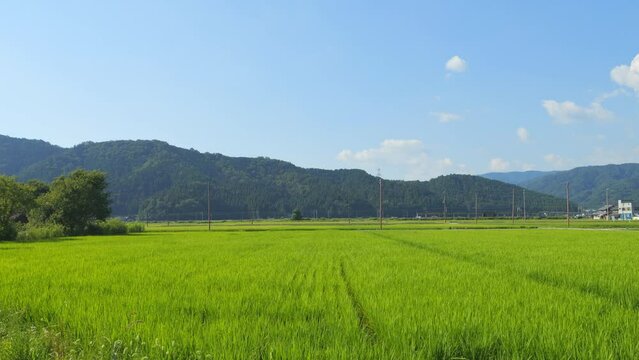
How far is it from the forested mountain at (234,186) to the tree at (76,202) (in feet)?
296

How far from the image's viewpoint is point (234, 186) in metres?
166

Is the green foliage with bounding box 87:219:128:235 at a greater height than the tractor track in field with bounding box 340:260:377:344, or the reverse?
the tractor track in field with bounding box 340:260:377:344

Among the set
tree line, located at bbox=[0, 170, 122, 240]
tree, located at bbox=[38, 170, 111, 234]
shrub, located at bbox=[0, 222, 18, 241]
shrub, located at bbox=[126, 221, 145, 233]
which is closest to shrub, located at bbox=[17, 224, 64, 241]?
tree line, located at bbox=[0, 170, 122, 240]

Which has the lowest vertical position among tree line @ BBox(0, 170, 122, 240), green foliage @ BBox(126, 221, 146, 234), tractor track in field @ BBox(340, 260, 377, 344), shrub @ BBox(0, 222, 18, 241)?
green foliage @ BBox(126, 221, 146, 234)

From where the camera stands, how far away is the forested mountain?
14638 cm

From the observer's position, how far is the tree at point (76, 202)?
4828 centimetres

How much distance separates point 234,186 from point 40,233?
414 feet

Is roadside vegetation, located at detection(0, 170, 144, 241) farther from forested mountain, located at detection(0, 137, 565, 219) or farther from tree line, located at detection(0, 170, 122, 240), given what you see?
forested mountain, located at detection(0, 137, 565, 219)

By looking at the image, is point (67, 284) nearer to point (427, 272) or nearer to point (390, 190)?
point (427, 272)

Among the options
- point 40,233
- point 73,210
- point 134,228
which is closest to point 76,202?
point 73,210

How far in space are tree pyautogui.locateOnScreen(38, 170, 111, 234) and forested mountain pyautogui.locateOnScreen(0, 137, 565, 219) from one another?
296 feet

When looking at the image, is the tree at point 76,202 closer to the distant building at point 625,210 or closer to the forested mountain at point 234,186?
the forested mountain at point 234,186

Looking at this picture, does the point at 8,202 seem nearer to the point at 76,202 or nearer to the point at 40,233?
the point at 40,233

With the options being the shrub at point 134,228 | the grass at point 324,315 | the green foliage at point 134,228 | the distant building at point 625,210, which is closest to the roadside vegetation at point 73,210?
the green foliage at point 134,228
